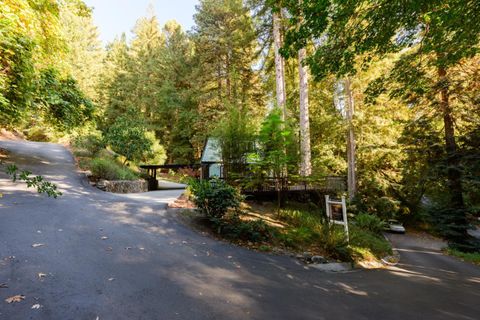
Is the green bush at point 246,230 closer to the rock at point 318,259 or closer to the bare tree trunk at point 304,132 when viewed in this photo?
the rock at point 318,259

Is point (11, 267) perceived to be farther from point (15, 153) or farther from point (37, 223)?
point (15, 153)

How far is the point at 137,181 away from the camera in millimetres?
12125

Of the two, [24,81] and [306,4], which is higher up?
[306,4]

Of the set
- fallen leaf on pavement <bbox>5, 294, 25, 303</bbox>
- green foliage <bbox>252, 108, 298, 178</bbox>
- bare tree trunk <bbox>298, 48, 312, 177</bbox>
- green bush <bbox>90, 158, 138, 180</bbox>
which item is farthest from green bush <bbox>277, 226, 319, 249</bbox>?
green bush <bbox>90, 158, 138, 180</bbox>

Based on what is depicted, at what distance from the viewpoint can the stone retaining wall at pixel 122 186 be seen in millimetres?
10344

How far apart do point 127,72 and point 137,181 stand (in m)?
17.7

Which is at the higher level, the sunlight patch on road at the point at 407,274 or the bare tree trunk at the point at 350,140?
the bare tree trunk at the point at 350,140

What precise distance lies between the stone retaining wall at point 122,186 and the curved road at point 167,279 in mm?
3411

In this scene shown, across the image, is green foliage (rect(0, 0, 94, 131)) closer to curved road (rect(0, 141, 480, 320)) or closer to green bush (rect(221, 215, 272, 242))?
curved road (rect(0, 141, 480, 320))

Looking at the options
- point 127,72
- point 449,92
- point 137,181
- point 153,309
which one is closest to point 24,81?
point 153,309

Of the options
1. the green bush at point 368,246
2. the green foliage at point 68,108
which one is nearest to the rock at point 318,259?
the green bush at point 368,246

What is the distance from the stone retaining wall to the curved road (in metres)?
3.41

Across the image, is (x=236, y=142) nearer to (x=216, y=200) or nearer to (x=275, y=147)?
(x=275, y=147)

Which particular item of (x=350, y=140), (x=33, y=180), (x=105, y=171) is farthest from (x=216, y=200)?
(x=350, y=140)
